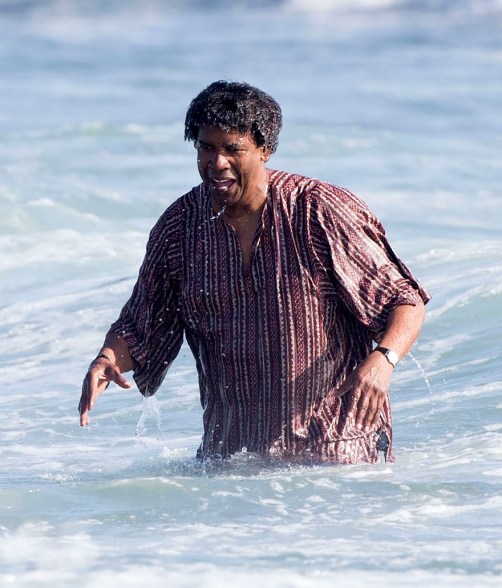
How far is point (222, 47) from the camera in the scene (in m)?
30.0

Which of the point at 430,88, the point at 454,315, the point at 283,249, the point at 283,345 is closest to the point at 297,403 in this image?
the point at 283,345

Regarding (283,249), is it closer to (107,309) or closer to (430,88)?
(107,309)

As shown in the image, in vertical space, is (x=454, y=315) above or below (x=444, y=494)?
above

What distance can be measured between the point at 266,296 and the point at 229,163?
447mm

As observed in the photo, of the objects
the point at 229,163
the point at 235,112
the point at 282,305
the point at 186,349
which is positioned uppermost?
the point at 235,112

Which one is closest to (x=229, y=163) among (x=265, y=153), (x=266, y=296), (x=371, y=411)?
(x=265, y=153)

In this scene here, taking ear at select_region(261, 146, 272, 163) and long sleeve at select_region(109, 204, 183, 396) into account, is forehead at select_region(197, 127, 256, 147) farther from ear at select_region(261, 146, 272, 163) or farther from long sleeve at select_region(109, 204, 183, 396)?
long sleeve at select_region(109, 204, 183, 396)

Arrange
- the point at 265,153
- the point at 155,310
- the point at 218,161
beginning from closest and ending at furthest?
the point at 218,161
the point at 265,153
the point at 155,310

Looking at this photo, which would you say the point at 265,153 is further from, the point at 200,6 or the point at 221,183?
the point at 200,6

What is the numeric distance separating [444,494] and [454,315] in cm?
430

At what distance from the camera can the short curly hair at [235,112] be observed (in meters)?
4.51

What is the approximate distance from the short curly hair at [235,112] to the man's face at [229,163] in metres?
0.02

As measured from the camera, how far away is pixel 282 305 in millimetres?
4645

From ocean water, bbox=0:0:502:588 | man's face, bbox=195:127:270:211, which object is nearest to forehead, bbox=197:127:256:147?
man's face, bbox=195:127:270:211
